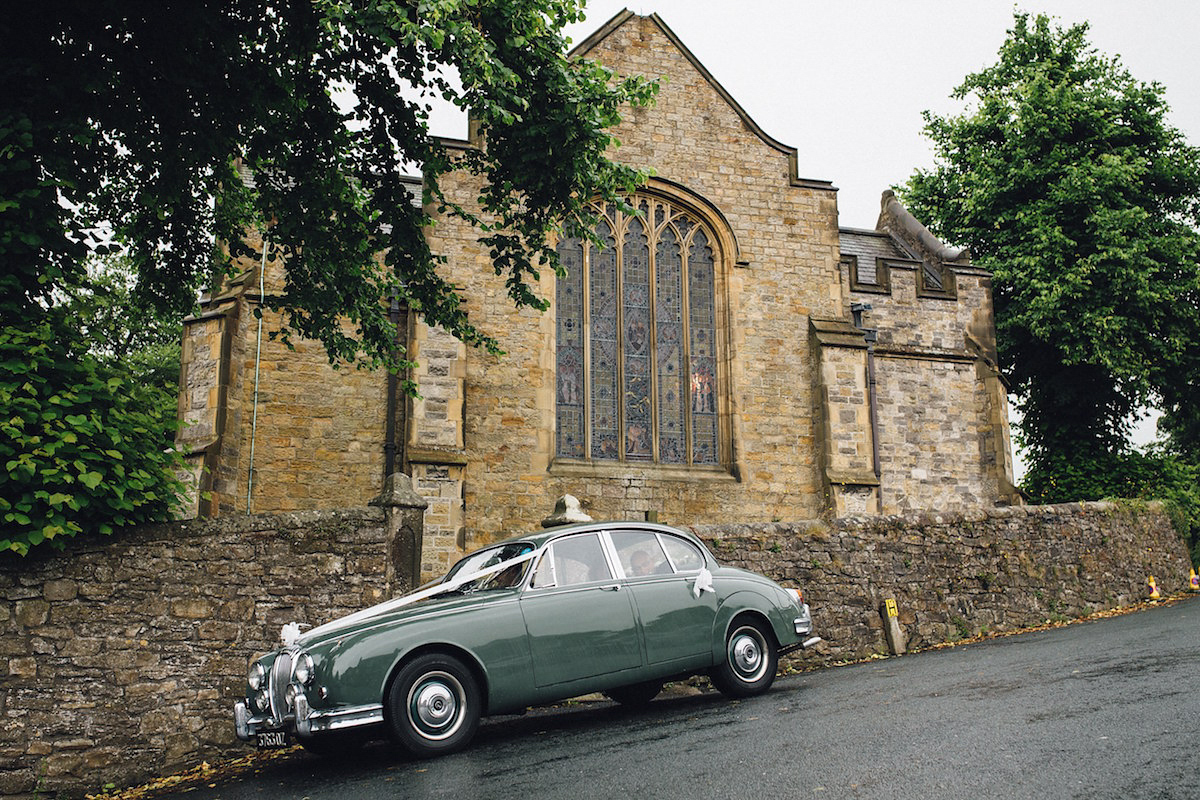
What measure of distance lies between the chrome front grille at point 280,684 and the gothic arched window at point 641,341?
33.0 feet

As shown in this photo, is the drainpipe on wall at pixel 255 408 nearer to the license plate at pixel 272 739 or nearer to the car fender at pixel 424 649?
the license plate at pixel 272 739

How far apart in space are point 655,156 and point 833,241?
3778mm

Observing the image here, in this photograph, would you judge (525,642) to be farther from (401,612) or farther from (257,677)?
(257,677)

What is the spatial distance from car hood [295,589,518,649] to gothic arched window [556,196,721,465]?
930 cm

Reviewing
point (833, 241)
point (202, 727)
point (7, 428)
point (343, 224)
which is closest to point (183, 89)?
point (343, 224)

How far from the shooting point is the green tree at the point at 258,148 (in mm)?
8523

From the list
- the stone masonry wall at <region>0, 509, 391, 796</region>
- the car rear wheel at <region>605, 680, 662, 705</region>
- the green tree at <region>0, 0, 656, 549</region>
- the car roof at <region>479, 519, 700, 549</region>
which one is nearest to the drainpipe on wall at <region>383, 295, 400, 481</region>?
the green tree at <region>0, 0, 656, 549</region>

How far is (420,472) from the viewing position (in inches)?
609

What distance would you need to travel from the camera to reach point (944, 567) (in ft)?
43.1

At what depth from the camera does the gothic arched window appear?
17375mm

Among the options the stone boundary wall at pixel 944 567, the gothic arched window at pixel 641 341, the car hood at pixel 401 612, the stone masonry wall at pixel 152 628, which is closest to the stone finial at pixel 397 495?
the stone masonry wall at pixel 152 628

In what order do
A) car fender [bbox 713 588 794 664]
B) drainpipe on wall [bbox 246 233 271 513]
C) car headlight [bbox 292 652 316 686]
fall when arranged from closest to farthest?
car headlight [bbox 292 652 316 686] < car fender [bbox 713 588 794 664] < drainpipe on wall [bbox 246 233 271 513]

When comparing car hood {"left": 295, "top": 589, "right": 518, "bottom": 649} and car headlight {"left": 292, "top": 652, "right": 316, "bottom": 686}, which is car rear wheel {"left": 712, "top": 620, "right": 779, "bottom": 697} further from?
car headlight {"left": 292, "top": 652, "right": 316, "bottom": 686}

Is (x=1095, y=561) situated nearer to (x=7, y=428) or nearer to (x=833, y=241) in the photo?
(x=833, y=241)
